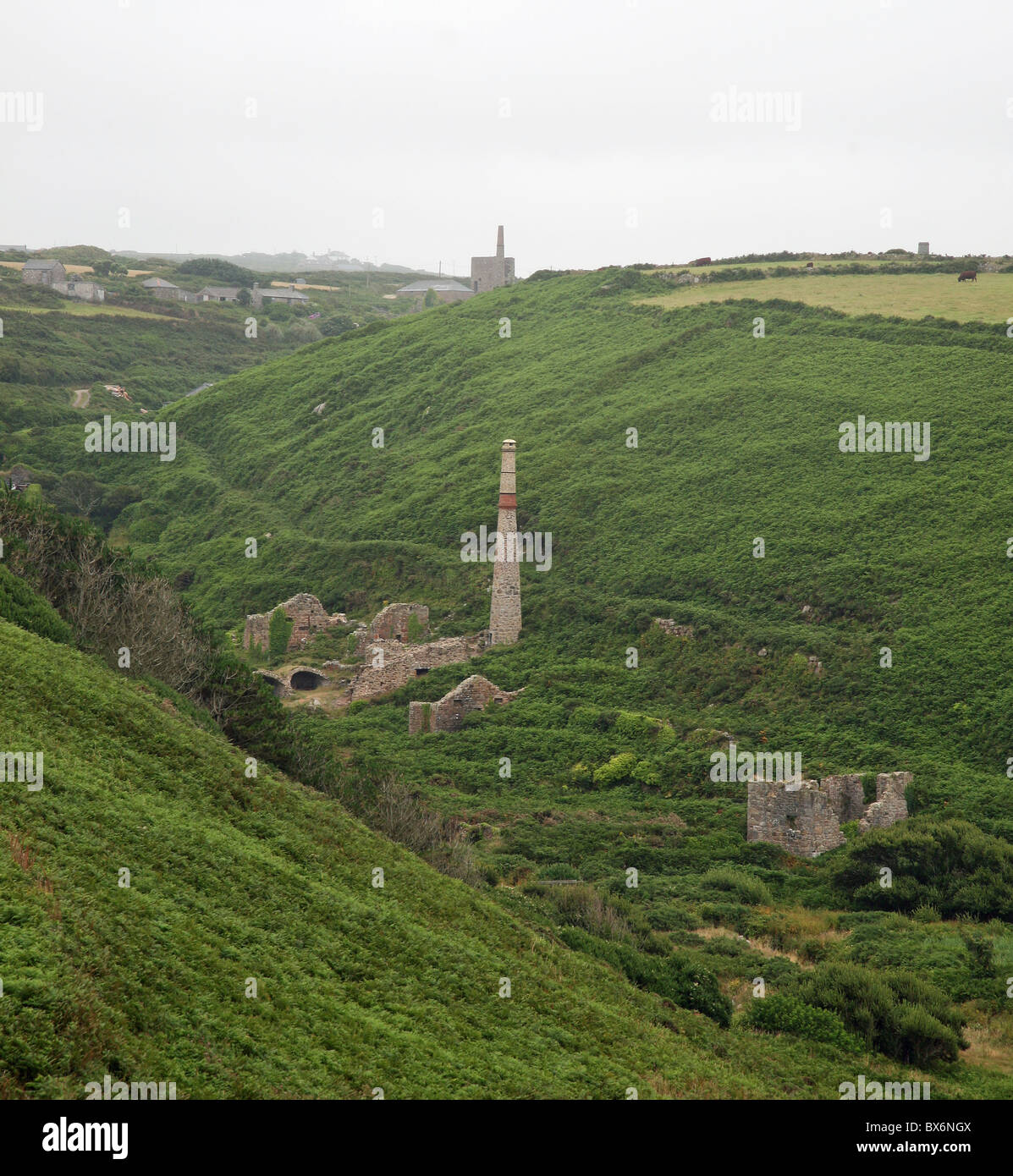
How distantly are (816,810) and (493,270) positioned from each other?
10179 cm

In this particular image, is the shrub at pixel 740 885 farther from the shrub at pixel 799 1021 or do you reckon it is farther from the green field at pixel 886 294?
the green field at pixel 886 294

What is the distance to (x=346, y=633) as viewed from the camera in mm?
46031

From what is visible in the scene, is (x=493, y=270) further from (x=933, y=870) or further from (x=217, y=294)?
(x=933, y=870)

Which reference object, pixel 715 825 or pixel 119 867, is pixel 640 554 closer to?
pixel 715 825

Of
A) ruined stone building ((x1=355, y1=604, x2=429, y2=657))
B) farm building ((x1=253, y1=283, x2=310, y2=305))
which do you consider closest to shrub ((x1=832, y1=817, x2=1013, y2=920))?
ruined stone building ((x1=355, y1=604, x2=429, y2=657))

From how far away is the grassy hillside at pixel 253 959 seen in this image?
34.1 ft

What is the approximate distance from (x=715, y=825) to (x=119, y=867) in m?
18.4

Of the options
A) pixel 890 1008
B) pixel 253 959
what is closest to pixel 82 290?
pixel 890 1008

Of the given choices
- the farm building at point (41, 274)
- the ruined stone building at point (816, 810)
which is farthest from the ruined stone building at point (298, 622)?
the farm building at point (41, 274)

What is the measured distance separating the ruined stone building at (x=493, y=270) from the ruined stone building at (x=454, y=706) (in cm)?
8612

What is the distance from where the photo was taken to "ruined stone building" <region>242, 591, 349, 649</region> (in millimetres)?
44406

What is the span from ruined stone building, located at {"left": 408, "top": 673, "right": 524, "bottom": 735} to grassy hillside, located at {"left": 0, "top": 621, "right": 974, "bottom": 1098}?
14.9m
